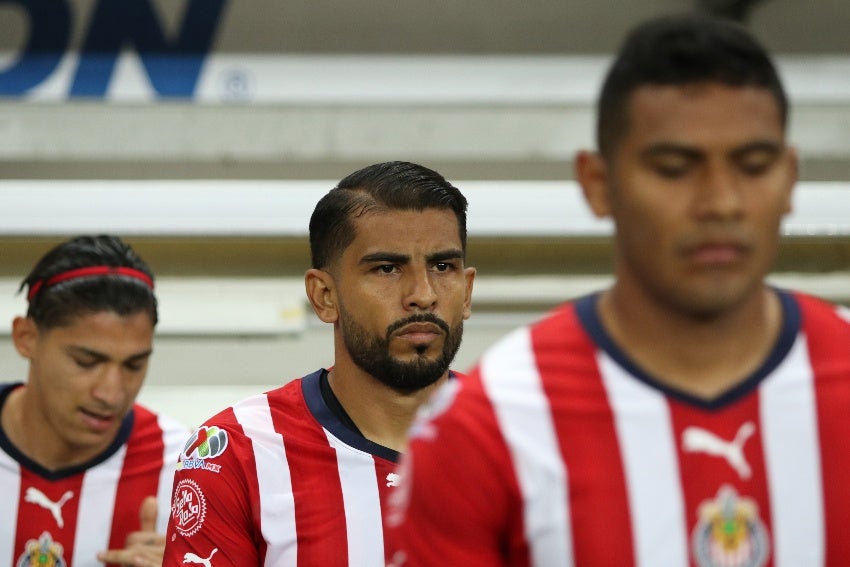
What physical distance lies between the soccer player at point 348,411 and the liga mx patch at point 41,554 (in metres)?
0.77

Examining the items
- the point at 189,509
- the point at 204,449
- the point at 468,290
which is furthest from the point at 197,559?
the point at 468,290

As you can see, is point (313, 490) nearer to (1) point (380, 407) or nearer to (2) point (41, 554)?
(1) point (380, 407)

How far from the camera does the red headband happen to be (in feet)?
9.14

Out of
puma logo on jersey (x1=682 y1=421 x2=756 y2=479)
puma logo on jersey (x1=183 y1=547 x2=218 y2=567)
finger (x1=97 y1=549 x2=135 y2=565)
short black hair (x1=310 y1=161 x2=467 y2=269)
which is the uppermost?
short black hair (x1=310 y1=161 x2=467 y2=269)

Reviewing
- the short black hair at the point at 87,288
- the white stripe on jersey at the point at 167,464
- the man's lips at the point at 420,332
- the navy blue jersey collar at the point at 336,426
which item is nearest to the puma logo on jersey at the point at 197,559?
the navy blue jersey collar at the point at 336,426

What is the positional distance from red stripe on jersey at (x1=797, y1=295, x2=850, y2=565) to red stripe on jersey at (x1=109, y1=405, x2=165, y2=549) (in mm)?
1887

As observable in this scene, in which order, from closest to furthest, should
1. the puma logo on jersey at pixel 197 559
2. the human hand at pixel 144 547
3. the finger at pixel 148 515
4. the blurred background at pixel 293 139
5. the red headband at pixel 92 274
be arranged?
1. the puma logo on jersey at pixel 197 559
2. the human hand at pixel 144 547
3. the finger at pixel 148 515
4. the red headband at pixel 92 274
5. the blurred background at pixel 293 139

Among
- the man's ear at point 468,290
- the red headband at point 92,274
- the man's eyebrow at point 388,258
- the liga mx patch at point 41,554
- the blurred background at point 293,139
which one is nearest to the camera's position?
the man's eyebrow at point 388,258

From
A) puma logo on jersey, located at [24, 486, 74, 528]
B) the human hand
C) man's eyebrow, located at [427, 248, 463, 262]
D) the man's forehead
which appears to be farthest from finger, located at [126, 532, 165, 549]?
man's eyebrow, located at [427, 248, 463, 262]

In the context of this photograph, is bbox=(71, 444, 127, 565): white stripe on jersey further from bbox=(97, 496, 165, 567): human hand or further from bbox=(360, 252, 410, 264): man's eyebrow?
bbox=(360, 252, 410, 264): man's eyebrow

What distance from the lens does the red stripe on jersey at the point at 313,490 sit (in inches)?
78.4

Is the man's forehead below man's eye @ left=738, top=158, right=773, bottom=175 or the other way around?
the other way around

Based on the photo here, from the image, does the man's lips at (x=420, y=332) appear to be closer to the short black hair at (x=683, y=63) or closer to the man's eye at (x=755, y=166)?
the short black hair at (x=683, y=63)

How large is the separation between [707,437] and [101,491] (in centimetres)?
191
